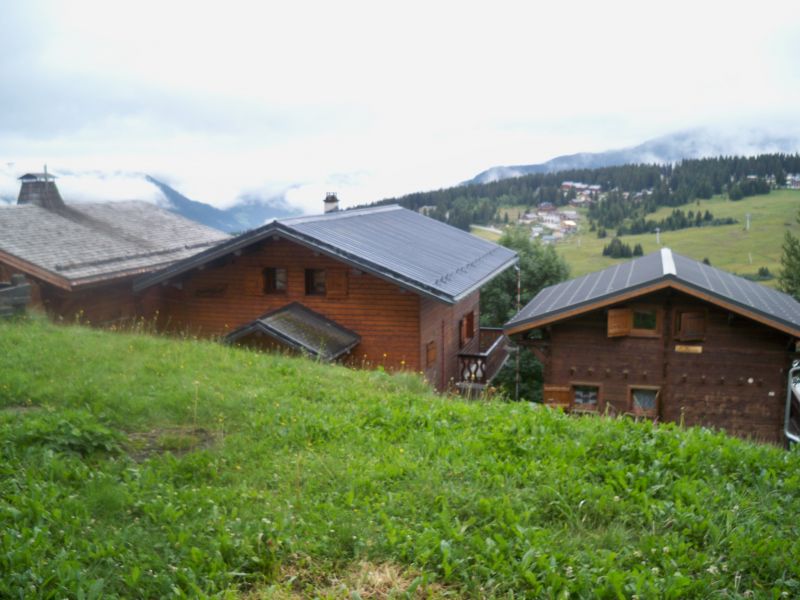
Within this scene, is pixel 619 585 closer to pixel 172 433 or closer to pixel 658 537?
pixel 658 537

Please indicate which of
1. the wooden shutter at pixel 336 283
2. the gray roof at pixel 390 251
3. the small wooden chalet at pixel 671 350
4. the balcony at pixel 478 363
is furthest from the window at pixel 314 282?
the small wooden chalet at pixel 671 350

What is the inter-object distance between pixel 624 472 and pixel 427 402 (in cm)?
321

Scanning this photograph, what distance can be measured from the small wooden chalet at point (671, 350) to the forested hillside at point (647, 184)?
362 feet

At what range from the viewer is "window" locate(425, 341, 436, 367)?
2114 centimetres

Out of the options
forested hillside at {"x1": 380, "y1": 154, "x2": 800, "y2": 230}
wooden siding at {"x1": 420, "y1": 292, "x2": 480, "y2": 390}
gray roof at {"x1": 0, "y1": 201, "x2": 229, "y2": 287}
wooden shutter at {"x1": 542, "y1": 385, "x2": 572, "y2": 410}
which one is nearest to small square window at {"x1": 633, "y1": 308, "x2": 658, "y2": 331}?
wooden shutter at {"x1": 542, "y1": 385, "x2": 572, "y2": 410}

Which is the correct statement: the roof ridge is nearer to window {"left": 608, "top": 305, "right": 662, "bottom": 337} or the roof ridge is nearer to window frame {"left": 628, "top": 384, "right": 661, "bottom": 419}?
window {"left": 608, "top": 305, "right": 662, "bottom": 337}

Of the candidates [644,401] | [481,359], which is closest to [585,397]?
[644,401]

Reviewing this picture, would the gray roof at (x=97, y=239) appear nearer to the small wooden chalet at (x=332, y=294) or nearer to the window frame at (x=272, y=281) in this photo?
the small wooden chalet at (x=332, y=294)

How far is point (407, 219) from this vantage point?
3072 cm

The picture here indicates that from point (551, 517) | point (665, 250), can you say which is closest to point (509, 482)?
point (551, 517)

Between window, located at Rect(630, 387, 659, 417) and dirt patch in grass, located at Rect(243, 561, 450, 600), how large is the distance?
15.9m

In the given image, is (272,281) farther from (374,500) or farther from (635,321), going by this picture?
(374,500)

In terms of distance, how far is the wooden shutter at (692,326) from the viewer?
19.1 meters

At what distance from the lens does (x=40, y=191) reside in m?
27.8
